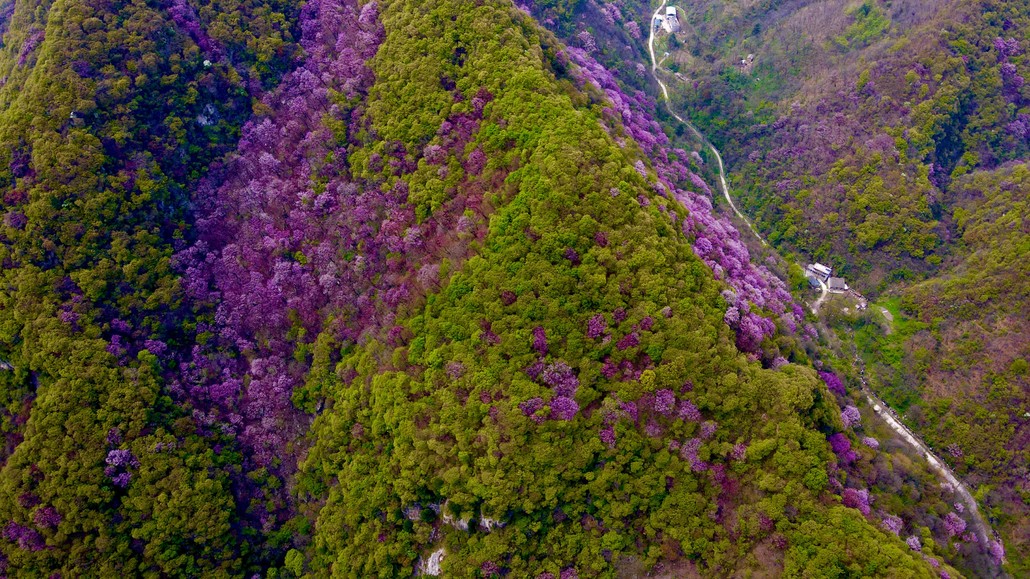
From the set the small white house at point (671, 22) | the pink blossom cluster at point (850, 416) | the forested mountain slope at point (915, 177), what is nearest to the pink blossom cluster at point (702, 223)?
the pink blossom cluster at point (850, 416)

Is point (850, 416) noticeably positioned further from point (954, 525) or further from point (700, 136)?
point (700, 136)

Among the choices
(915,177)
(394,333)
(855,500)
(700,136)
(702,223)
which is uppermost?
(915,177)

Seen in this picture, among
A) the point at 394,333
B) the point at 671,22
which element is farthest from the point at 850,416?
the point at 671,22

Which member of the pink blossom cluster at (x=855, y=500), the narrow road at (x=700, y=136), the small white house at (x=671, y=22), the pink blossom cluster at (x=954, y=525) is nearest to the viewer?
the pink blossom cluster at (x=855, y=500)

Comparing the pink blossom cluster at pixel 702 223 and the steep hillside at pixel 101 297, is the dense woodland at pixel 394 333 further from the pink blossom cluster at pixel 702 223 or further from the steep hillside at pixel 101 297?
the pink blossom cluster at pixel 702 223

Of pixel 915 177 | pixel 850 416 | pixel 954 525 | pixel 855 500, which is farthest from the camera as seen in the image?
pixel 915 177

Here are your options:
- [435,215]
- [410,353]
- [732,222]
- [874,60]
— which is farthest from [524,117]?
[874,60]

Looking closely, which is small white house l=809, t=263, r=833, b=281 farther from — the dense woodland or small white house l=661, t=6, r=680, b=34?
small white house l=661, t=6, r=680, b=34

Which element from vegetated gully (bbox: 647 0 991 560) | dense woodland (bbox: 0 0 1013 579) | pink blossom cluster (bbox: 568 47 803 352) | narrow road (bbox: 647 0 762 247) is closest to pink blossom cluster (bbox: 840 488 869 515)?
dense woodland (bbox: 0 0 1013 579)
